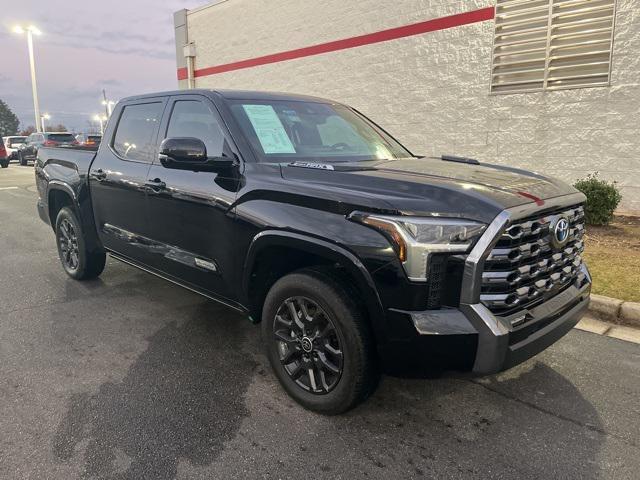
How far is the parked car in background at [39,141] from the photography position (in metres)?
25.3

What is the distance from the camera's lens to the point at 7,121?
96.9m

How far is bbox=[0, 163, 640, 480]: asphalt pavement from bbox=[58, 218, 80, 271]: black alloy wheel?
46.4 inches

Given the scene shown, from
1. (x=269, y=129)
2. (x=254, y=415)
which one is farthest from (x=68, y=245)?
(x=254, y=415)

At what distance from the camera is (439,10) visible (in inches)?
405

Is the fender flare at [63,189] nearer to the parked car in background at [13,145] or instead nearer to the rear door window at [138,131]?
the rear door window at [138,131]

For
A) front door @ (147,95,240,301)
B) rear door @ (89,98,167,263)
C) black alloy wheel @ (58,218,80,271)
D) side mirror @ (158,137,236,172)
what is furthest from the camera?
black alloy wheel @ (58,218,80,271)

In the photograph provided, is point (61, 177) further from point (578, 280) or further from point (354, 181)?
point (578, 280)

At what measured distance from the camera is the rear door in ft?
13.2

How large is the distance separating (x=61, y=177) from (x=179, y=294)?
1.74 meters


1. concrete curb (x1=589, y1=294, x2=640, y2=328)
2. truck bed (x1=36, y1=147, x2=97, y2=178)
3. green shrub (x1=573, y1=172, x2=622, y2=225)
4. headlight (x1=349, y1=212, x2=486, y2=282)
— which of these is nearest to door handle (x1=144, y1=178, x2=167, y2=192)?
truck bed (x1=36, y1=147, x2=97, y2=178)

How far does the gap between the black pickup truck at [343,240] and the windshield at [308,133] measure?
0.05ft

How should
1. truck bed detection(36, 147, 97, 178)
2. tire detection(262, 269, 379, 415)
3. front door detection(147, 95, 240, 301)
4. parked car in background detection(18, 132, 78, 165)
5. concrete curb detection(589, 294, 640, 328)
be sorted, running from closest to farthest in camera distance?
tire detection(262, 269, 379, 415) < front door detection(147, 95, 240, 301) < concrete curb detection(589, 294, 640, 328) < truck bed detection(36, 147, 97, 178) < parked car in background detection(18, 132, 78, 165)

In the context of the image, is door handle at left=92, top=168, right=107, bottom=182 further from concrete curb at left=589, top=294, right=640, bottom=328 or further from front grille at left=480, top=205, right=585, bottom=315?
concrete curb at left=589, top=294, right=640, bottom=328

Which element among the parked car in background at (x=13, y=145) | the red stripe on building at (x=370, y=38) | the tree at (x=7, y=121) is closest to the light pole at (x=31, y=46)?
the parked car in background at (x=13, y=145)
